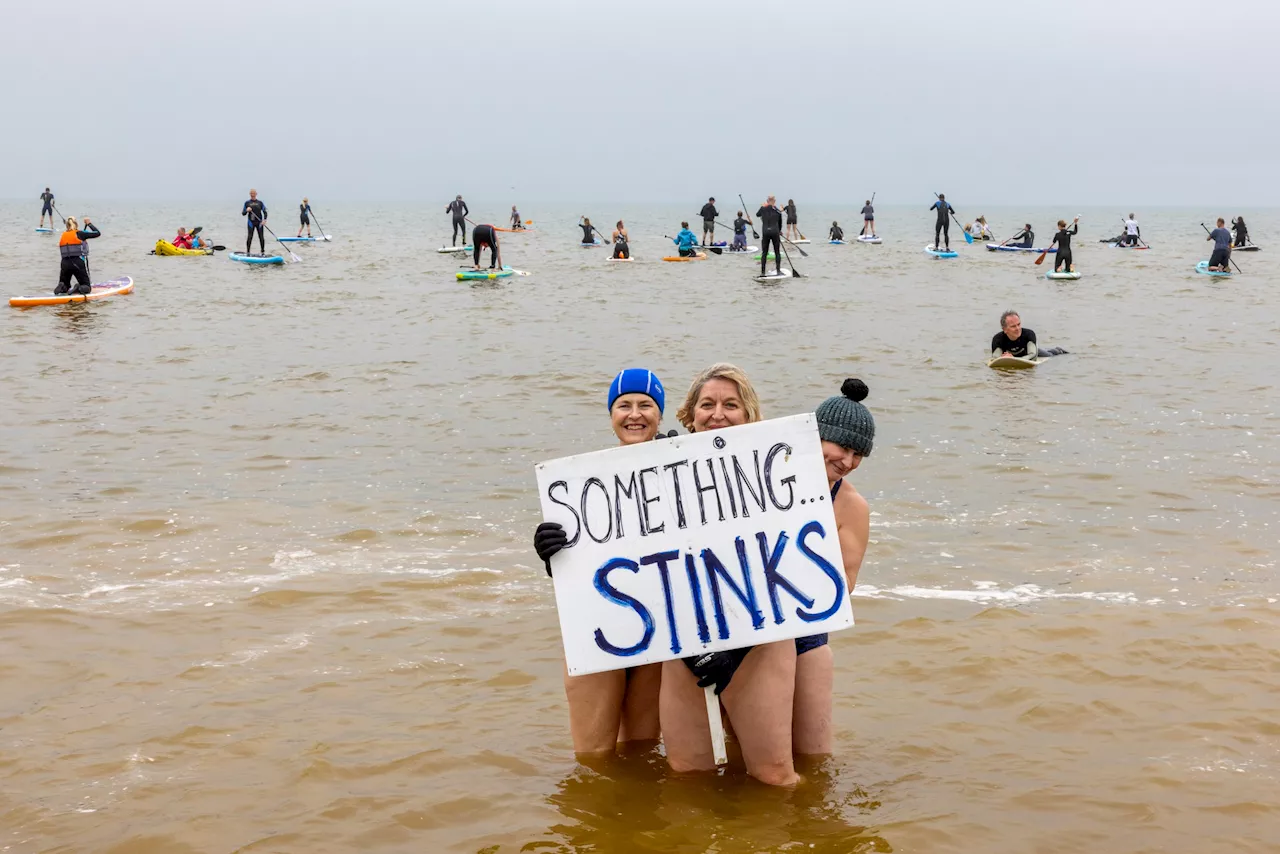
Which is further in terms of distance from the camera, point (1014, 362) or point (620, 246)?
point (620, 246)

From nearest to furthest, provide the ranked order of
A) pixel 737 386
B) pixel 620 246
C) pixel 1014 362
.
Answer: pixel 737 386 < pixel 1014 362 < pixel 620 246

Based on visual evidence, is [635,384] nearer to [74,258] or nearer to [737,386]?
[737,386]

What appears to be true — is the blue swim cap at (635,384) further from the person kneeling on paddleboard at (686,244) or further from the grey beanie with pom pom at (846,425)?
the person kneeling on paddleboard at (686,244)

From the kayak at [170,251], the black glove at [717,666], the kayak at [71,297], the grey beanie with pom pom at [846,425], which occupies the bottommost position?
the black glove at [717,666]

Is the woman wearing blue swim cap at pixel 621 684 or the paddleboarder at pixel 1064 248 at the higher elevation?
the paddleboarder at pixel 1064 248

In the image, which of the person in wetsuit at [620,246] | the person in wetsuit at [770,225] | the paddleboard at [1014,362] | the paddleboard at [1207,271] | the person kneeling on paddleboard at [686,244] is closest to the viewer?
the paddleboard at [1014,362]

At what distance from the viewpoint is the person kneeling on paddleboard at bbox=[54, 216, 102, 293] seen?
2353cm

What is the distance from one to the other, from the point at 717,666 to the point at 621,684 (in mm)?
648

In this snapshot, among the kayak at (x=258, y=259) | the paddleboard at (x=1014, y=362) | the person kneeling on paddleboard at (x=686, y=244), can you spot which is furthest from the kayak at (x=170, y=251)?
the paddleboard at (x=1014, y=362)

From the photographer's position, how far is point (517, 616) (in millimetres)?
6922

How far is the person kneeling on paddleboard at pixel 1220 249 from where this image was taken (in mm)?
33562

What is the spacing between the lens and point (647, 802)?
436cm

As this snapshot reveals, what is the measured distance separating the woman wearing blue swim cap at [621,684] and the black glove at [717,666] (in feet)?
1.51

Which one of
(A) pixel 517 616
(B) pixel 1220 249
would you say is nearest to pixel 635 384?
(A) pixel 517 616
